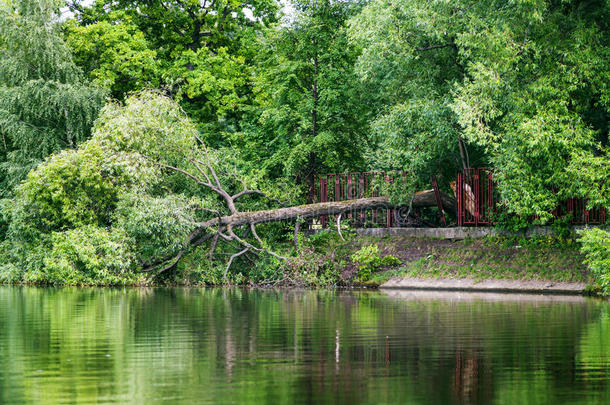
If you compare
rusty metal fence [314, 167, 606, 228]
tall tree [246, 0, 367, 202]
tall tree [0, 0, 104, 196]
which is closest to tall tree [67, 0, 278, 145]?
tall tree [0, 0, 104, 196]

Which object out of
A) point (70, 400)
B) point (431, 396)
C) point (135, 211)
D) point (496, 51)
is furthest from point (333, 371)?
point (135, 211)

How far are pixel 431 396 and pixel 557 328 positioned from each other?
6923mm

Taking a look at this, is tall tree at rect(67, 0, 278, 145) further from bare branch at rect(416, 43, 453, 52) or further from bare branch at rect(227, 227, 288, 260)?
bare branch at rect(416, 43, 453, 52)

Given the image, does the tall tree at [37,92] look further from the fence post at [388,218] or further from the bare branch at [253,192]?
the fence post at [388,218]

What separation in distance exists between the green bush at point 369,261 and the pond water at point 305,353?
883cm

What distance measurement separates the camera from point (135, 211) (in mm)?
28266

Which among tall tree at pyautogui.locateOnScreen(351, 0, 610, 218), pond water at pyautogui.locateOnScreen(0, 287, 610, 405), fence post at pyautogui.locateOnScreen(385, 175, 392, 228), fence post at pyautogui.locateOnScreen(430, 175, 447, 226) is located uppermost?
tall tree at pyautogui.locateOnScreen(351, 0, 610, 218)

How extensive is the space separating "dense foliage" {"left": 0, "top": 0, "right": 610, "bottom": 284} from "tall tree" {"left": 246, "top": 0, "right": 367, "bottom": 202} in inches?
3.4

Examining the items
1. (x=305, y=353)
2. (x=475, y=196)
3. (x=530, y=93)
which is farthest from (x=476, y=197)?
(x=305, y=353)

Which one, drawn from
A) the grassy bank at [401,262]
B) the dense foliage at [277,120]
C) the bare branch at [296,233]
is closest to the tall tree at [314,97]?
the dense foliage at [277,120]

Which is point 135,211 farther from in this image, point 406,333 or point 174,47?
point 174,47

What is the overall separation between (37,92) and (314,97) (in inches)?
479

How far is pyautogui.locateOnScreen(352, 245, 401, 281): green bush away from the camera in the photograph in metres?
28.7

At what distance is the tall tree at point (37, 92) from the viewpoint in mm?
38125
